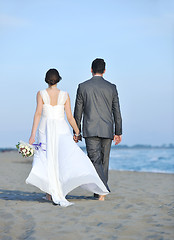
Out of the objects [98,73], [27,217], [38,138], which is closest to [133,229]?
[27,217]

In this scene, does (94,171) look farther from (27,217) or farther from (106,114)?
(27,217)

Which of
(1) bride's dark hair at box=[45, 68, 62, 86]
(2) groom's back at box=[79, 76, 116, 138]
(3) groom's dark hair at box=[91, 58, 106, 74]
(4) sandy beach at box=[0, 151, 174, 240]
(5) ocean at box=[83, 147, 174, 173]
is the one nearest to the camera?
(4) sandy beach at box=[0, 151, 174, 240]

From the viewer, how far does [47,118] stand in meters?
5.98

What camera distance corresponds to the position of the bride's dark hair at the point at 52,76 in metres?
Result: 5.93

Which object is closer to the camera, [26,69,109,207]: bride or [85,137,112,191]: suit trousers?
[26,69,109,207]: bride

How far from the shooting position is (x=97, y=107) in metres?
6.25

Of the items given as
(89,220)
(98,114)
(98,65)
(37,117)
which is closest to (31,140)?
(37,117)

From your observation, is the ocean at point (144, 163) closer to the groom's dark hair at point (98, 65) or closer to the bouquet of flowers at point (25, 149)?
the groom's dark hair at point (98, 65)

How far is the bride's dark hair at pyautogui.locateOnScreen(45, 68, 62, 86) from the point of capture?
593 centimetres

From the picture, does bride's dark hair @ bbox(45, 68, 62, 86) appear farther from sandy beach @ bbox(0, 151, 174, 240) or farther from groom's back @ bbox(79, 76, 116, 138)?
sandy beach @ bbox(0, 151, 174, 240)

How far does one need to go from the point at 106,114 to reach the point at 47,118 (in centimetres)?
99

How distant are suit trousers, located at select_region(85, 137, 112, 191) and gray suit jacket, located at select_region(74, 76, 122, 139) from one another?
124 millimetres

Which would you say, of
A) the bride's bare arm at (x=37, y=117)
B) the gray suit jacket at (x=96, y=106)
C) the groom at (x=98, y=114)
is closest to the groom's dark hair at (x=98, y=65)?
the groom at (x=98, y=114)

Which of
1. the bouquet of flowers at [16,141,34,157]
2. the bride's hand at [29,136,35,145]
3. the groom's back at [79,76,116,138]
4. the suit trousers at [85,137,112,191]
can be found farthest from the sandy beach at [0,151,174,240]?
the groom's back at [79,76,116,138]
